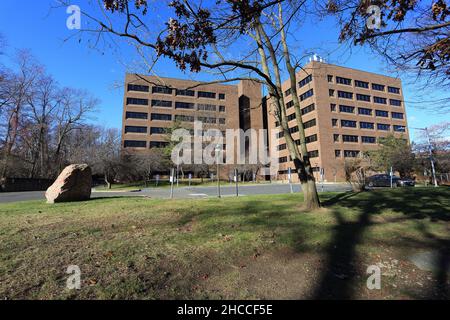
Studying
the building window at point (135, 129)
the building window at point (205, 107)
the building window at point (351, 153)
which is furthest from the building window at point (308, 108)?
the building window at point (135, 129)

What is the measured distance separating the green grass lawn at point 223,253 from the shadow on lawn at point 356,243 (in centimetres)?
2

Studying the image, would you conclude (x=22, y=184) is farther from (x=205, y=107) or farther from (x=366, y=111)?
(x=366, y=111)

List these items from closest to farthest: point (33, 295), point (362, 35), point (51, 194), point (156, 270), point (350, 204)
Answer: point (33, 295) → point (156, 270) → point (362, 35) → point (350, 204) → point (51, 194)

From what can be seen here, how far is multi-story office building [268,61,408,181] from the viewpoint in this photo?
5069cm

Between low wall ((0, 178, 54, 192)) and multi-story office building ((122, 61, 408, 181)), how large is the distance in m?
18.8

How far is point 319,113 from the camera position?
50781 mm

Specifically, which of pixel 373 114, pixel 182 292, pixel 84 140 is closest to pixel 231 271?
pixel 182 292

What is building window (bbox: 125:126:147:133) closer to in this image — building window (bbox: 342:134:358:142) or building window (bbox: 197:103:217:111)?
building window (bbox: 197:103:217:111)

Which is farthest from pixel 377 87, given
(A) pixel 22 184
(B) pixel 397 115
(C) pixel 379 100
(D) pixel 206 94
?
(A) pixel 22 184

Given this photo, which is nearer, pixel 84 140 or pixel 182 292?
pixel 182 292

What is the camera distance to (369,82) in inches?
2237

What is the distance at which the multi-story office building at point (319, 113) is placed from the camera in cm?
5109
